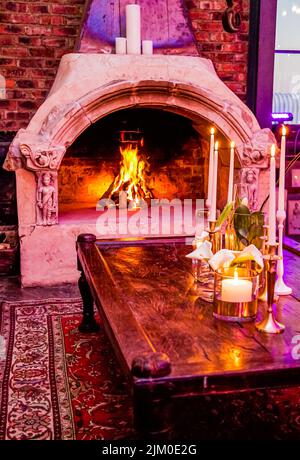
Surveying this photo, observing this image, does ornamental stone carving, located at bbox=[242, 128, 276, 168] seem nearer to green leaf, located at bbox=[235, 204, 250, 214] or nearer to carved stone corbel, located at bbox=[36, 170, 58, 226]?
carved stone corbel, located at bbox=[36, 170, 58, 226]

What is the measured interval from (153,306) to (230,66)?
3197 millimetres

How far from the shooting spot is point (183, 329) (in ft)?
5.38

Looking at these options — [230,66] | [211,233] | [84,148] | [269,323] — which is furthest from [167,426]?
[230,66]

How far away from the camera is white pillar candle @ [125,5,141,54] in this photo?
3742 millimetres

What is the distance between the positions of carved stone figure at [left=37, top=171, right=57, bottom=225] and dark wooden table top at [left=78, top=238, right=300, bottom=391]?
47.7 inches

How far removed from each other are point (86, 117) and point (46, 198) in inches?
22.7

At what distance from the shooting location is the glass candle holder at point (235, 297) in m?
1.70

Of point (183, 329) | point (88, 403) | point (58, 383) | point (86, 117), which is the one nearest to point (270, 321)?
point (183, 329)

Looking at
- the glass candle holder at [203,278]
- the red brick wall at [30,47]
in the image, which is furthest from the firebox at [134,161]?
the glass candle holder at [203,278]

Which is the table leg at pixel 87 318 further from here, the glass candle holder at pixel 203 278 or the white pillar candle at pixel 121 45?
the white pillar candle at pixel 121 45

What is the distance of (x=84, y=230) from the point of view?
3.66m

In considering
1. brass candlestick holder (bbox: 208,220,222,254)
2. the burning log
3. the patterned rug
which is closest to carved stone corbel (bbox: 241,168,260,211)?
the burning log

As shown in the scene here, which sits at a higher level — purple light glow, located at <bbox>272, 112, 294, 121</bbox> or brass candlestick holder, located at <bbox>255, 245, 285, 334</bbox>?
purple light glow, located at <bbox>272, 112, 294, 121</bbox>

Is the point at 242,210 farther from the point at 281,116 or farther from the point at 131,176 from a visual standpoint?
the point at 281,116
